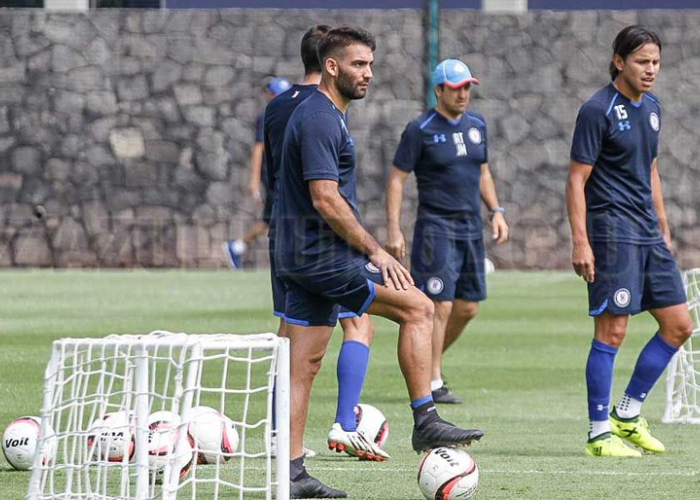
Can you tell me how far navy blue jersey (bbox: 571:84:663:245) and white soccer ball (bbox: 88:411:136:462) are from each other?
2.92 metres

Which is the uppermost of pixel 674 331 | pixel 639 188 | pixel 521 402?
pixel 639 188

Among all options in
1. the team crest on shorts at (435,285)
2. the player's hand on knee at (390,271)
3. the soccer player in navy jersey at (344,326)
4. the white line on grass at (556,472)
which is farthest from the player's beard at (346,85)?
the team crest on shorts at (435,285)

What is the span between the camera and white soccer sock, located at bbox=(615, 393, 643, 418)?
8.88 meters

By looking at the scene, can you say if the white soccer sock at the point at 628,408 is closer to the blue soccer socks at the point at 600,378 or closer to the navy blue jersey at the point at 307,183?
the blue soccer socks at the point at 600,378

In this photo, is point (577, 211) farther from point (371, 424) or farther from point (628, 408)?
point (371, 424)

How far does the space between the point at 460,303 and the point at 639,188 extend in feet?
10.3

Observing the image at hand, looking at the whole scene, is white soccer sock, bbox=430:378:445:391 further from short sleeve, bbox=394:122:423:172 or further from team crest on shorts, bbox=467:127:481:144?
team crest on shorts, bbox=467:127:481:144

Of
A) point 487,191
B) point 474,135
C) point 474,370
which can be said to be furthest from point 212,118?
point 474,135

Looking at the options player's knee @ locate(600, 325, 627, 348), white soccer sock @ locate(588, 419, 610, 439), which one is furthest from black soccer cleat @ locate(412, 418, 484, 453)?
player's knee @ locate(600, 325, 627, 348)

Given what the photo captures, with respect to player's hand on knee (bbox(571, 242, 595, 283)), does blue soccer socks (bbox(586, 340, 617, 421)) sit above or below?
below

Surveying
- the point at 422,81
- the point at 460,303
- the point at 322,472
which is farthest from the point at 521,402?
the point at 422,81

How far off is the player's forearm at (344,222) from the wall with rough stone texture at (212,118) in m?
16.2

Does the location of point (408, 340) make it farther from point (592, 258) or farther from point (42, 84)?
point (42, 84)

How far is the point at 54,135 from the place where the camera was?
23703 millimetres
